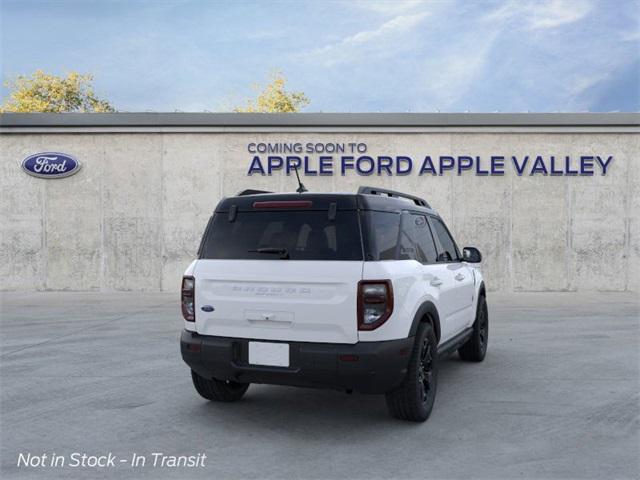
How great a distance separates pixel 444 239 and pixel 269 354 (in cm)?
263

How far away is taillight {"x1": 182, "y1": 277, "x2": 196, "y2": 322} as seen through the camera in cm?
427

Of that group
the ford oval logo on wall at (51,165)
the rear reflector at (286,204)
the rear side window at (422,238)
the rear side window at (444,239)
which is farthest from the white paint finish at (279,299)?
the ford oval logo on wall at (51,165)

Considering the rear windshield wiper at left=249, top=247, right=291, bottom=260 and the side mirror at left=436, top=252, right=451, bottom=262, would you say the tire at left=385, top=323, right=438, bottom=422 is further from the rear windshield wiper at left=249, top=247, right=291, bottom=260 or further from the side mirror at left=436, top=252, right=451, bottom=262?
the rear windshield wiper at left=249, top=247, right=291, bottom=260

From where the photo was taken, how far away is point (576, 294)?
13.9 meters

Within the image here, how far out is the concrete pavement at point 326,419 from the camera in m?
3.50

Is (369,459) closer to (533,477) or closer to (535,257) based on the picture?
(533,477)

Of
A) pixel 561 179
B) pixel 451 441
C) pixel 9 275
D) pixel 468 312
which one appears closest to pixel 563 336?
pixel 468 312

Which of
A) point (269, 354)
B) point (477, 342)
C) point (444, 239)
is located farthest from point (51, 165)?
point (269, 354)

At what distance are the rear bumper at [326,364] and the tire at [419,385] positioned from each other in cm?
16

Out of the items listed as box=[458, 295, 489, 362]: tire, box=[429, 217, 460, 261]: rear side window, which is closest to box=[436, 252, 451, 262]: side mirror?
box=[429, 217, 460, 261]: rear side window

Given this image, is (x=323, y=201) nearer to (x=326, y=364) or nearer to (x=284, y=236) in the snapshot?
(x=284, y=236)

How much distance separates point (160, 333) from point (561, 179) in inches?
427

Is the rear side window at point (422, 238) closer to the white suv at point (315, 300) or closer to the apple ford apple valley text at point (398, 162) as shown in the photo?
the white suv at point (315, 300)

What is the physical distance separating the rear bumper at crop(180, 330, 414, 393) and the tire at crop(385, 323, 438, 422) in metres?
0.16
